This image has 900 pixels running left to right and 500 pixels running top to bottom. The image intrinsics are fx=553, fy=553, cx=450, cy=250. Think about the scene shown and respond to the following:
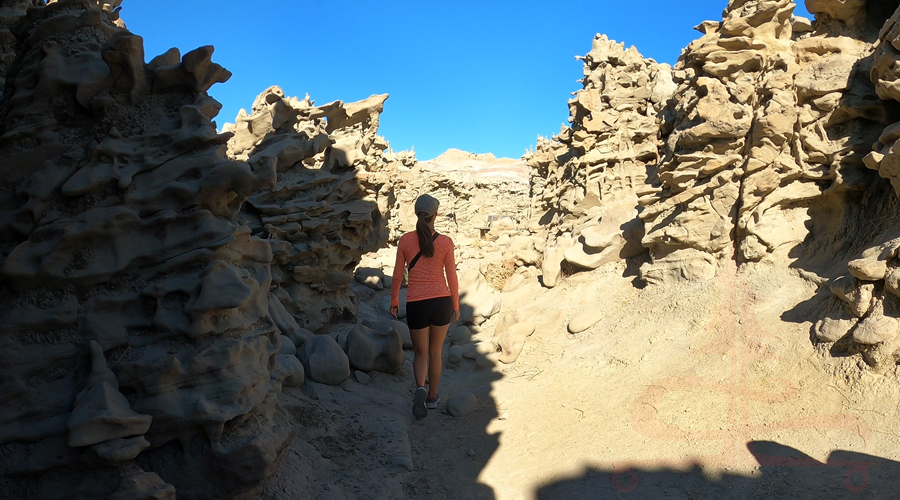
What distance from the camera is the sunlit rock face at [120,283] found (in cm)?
231

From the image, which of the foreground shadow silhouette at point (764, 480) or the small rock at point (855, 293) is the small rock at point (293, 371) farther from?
the small rock at point (855, 293)

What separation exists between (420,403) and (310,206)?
10.7 ft

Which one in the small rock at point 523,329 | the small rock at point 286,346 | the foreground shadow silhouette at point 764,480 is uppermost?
the small rock at point 523,329

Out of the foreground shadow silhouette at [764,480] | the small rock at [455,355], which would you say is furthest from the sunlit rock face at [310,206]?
the foreground shadow silhouette at [764,480]

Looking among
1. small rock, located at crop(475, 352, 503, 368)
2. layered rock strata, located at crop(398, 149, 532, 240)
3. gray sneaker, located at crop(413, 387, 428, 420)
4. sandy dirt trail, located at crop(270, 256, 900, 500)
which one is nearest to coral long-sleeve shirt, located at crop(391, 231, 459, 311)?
gray sneaker, located at crop(413, 387, 428, 420)

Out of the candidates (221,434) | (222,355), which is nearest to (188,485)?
(221,434)

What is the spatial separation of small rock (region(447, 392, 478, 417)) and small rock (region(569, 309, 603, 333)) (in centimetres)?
172

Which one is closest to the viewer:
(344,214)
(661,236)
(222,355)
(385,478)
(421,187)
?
(222,355)

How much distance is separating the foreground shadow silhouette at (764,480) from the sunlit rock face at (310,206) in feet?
12.9

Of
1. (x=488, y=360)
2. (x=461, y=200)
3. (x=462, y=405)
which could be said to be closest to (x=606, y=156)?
(x=488, y=360)

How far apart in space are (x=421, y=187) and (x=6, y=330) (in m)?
17.0

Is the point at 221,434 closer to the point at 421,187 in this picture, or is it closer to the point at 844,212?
the point at 844,212

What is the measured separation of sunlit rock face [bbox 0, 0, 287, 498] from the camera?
7.57 ft

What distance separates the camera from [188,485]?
97.3 inches
